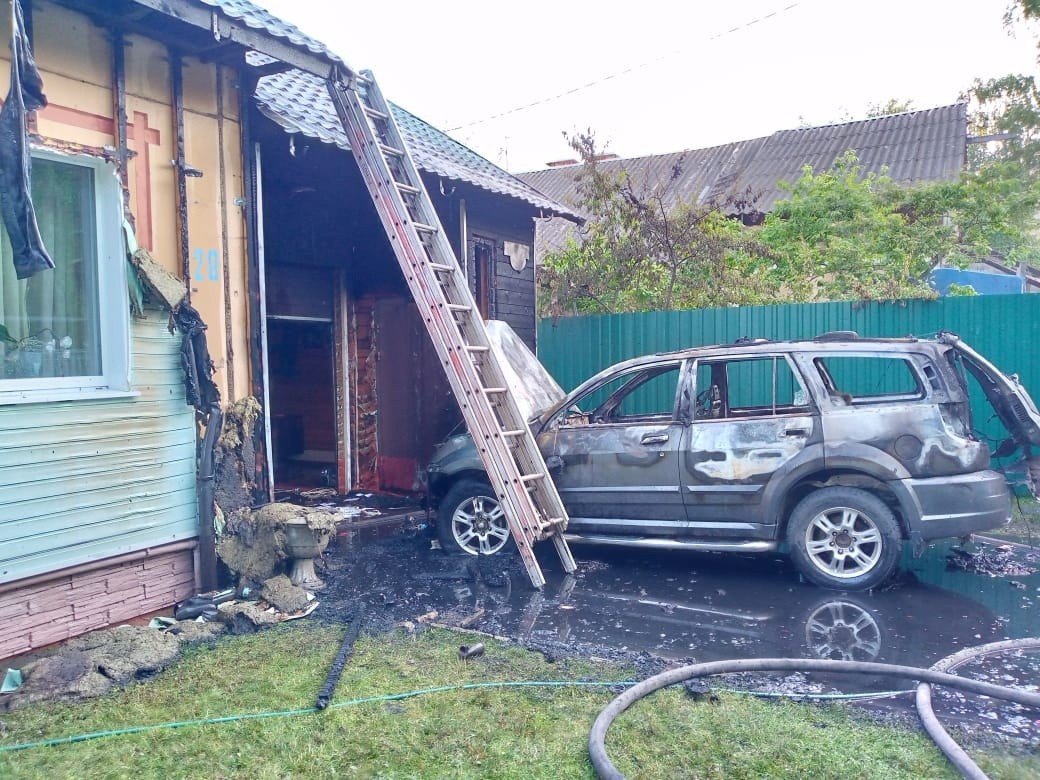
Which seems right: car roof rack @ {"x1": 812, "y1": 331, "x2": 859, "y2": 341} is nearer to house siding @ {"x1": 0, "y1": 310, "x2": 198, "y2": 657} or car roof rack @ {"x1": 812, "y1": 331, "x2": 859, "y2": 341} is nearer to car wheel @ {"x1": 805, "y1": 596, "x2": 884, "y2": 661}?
car wheel @ {"x1": 805, "y1": 596, "x2": 884, "y2": 661}

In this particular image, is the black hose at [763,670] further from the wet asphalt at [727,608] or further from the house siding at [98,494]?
the house siding at [98,494]

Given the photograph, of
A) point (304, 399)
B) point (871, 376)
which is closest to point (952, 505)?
point (871, 376)

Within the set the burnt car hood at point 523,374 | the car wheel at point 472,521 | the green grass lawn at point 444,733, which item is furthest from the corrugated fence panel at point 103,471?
the burnt car hood at point 523,374

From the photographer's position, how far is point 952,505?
541cm

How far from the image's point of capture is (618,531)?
643 cm

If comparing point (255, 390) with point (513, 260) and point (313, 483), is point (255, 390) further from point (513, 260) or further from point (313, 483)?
point (513, 260)

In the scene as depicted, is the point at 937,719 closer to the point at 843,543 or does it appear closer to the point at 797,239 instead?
the point at 843,543

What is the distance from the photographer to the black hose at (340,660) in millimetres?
3912

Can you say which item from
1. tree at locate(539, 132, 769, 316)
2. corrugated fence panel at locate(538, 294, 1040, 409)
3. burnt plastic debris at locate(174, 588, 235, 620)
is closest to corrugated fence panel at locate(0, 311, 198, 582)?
burnt plastic debris at locate(174, 588, 235, 620)

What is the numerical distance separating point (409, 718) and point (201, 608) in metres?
2.35

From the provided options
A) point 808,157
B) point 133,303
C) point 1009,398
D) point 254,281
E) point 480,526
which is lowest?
point 480,526

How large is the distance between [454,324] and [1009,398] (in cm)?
429

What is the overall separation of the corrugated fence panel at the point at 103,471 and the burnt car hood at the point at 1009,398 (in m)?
5.65

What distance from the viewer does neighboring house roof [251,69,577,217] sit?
23.9 ft
